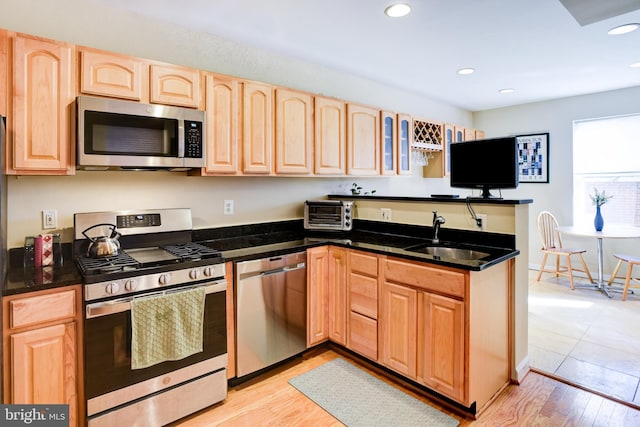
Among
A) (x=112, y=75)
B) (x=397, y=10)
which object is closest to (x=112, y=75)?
(x=112, y=75)

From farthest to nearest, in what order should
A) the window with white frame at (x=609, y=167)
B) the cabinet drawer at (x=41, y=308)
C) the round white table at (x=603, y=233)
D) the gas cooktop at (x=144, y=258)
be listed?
the window with white frame at (x=609, y=167) → the round white table at (x=603, y=233) → the gas cooktop at (x=144, y=258) → the cabinet drawer at (x=41, y=308)

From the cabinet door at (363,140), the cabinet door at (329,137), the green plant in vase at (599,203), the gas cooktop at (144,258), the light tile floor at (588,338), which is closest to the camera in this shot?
the gas cooktop at (144,258)

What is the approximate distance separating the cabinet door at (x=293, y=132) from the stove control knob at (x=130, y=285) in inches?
54.7

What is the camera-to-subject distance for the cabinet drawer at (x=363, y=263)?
2.53 meters

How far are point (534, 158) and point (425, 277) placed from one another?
13.9 feet

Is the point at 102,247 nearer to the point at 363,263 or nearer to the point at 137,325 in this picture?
the point at 137,325

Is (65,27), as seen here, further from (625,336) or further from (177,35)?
(625,336)

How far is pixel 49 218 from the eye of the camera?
2.23 meters

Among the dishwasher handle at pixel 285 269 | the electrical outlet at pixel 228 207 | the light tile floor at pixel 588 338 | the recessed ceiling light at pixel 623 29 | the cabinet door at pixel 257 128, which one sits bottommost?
the light tile floor at pixel 588 338

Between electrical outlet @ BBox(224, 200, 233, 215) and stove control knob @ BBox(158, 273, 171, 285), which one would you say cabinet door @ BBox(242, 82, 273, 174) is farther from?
stove control knob @ BBox(158, 273, 171, 285)

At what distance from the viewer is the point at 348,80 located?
3961mm

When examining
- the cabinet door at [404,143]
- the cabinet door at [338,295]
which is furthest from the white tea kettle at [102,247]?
the cabinet door at [404,143]

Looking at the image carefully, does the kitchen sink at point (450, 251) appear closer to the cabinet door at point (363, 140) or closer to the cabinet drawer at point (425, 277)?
the cabinet drawer at point (425, 277)

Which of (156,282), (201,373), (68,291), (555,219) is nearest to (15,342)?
(68,291)
